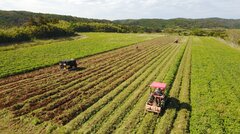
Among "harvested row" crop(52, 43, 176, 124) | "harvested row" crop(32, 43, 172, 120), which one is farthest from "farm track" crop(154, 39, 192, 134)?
"harvested row" crop(32, 43, 172, 120)

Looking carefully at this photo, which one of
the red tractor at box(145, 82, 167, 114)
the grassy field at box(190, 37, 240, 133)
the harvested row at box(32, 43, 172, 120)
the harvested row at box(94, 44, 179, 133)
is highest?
the red tractor at box(145, 82, 167, 114)

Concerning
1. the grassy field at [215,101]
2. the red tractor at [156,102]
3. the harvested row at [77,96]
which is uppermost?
the red tractor at [156,102]

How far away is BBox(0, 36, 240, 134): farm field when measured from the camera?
1461cm

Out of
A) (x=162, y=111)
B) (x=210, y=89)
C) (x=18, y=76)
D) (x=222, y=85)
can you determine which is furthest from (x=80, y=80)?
(x=222, y=85)

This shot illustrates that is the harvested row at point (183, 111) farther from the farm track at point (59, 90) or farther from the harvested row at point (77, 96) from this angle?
the harvested row at point (77, 96)

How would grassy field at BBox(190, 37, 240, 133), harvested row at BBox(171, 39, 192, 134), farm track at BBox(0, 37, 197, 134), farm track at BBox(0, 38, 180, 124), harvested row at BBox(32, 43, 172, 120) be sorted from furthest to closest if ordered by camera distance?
1. harvested row at BBox(32, 43, 172, 120)
2. farm track at BBox(0, 38, 180, 124)
3. grassy field at BBox(190, 37, 240, 133)
4. farm track at BBox(0, 37, 197, 134)
5. harvested row at BBox(171, 39, 192, 134)

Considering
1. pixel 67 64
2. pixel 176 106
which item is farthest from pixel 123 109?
pixel 67 64

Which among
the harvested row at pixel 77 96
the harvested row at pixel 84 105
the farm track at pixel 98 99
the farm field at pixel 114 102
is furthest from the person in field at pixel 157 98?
the harvested row at pixel 77 96

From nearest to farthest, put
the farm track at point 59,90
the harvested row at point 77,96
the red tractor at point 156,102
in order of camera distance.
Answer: the red tractor at point 156,102 < the farm track at point 59,90 < the harvested row at point 77,96

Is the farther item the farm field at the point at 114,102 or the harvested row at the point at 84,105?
the harvested row at the point at 84,105

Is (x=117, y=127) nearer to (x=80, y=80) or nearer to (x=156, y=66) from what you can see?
(x=80, y=80)

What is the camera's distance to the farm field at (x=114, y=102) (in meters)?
14.6

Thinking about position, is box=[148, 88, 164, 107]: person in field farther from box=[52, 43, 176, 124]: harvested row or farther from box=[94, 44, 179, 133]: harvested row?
box=[52, 43, 176, 124]: harvested row

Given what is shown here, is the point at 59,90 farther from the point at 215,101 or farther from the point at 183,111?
the point at 215,101
